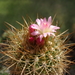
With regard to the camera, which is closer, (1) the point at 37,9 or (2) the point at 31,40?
(2) the point at 31,40

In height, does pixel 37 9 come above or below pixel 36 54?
above

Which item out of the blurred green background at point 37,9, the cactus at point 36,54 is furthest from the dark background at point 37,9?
the cactus at point 36,54

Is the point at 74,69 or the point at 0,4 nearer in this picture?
the point at 74,69

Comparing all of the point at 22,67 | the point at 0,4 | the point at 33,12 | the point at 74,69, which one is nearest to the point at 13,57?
the point at 22,67

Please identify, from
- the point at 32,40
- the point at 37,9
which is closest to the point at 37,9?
the point at 37,9

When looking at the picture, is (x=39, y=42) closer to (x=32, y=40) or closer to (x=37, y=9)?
(x=32, y=40)

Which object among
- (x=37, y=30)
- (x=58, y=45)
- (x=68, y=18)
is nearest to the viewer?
(x=37, y=30)

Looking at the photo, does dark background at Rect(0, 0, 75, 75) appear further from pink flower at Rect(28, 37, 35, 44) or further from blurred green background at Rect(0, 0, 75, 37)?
pink flower at Rect(28, 37, 35, 44)

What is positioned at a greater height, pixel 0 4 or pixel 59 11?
pixel 0 4

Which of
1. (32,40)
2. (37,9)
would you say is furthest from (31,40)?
(37,9)

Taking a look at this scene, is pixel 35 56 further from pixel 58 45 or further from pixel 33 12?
pixel 33 12
